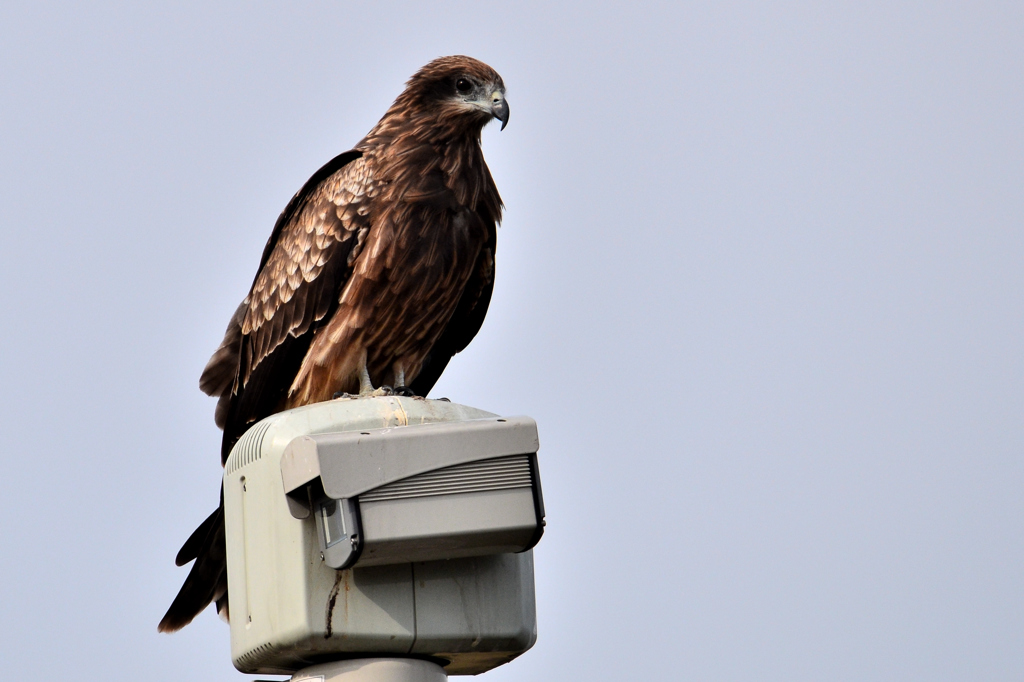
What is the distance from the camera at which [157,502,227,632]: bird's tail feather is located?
407 centimetres

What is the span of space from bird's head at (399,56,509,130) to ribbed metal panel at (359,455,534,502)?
8.99 ft

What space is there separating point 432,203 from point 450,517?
239 centimetres

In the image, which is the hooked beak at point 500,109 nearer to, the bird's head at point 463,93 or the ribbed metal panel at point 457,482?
the bird's head at point 463,93

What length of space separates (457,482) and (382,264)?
2.22 metres

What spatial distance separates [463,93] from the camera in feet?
17.0

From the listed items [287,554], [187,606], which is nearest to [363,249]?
[187,606]

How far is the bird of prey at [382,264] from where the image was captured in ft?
15.5

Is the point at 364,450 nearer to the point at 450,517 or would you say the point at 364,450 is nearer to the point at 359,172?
the point at 450,517

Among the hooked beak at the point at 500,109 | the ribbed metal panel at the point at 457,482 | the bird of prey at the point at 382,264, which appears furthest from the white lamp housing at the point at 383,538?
the hooked beak at the point at 500,109

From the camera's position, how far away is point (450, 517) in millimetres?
2604

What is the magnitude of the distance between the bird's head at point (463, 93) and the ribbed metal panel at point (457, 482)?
2.74 metres

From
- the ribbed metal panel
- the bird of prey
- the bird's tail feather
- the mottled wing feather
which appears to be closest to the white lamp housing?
the ribbed metal panel

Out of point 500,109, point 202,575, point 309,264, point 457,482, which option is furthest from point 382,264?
point 457,482

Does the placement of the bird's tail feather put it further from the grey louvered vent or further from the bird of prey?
the grey louvered vent
